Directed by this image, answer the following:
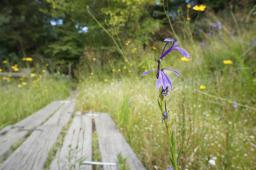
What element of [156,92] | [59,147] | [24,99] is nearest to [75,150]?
[59,147]

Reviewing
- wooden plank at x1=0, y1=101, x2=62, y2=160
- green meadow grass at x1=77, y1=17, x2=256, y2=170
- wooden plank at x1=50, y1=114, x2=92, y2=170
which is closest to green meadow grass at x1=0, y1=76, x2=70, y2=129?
wooden plank at x1=0, y1=101, x2=62, y2=160

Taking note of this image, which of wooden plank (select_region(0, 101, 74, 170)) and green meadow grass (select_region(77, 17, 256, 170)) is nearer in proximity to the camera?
wooden plank (select_region(0, 101, 74, 170))

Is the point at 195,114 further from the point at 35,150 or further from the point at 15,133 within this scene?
the point at 15,133

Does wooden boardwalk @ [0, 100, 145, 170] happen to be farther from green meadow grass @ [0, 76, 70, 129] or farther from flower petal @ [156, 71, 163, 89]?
green meadow grass @ [0, 76, 70, 129]

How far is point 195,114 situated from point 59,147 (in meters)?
0.99

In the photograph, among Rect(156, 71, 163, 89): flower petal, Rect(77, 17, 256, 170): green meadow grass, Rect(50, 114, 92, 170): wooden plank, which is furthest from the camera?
Rect(77, 17, 256, 170): green meadow grass

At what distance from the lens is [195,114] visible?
1655 millimetres

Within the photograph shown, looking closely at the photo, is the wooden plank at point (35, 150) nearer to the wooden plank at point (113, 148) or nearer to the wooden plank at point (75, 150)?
the wooden plank at point (75, 150)

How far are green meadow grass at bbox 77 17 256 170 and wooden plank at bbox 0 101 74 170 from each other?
55 cm

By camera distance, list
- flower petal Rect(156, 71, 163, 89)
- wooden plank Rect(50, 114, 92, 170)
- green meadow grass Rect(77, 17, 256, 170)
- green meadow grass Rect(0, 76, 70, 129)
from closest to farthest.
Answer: flower petal Rect(156, 71, 163, 89) → wooden plank Rect(50, 114, 92, 170) → green meadow grass Rect(77, 17, 256, 170) → green meadow grass Rect(0, 76, 70, 129)

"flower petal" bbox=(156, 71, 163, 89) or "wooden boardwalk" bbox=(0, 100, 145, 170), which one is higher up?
"flower petal" bbox=(156, 71, 163, 89)

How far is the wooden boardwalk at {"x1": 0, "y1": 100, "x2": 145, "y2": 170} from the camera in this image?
104cm

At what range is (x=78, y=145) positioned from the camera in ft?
4.33

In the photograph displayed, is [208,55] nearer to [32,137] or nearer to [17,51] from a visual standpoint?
[32,137]
